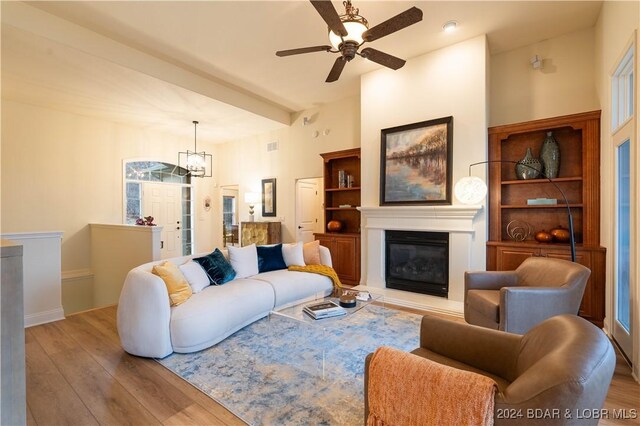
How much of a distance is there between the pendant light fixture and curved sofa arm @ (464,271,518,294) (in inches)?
208

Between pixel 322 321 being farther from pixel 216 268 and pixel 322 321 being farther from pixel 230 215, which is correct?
pixel 230 215

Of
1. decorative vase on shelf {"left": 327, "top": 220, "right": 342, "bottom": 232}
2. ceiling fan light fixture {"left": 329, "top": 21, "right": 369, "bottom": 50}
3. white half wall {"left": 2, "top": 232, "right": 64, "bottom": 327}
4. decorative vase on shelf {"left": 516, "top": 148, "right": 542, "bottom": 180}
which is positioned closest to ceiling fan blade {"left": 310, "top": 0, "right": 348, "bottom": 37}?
ceiling fan light fixture {"left": 329, "top": 21, "right": 369, "bottom": 50}

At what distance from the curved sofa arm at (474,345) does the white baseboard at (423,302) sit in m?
2.33

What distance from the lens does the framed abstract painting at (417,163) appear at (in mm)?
4223

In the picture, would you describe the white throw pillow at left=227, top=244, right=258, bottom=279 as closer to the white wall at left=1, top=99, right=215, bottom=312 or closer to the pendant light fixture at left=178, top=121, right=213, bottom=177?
the pendant light fixture at left=178, top=121, right=213, bottom=177

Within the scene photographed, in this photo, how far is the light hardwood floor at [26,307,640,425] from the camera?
1.97 meters

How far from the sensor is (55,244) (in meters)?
3.77

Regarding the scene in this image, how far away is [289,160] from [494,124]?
13.1 feet

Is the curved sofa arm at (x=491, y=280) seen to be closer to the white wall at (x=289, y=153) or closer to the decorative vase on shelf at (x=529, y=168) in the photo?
the decorative vase on shelf at (x=529, y=168)

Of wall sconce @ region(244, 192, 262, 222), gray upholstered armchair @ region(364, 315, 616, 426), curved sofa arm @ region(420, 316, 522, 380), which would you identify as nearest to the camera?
gray upholstered armchair @ region(364, 315, 616, 426)

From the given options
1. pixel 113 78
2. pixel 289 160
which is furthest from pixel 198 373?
pixel 289 160

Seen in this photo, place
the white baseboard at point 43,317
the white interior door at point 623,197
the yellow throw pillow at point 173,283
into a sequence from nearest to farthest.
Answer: the white interior door at point 623,197 → the yellow throw pillow at point 173,283 → the white baseboard at point 43,317

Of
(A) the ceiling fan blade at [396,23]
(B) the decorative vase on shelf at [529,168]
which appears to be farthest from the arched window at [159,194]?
(B) the decorative vase on shelf at [529,168]

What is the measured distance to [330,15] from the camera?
2.34m
